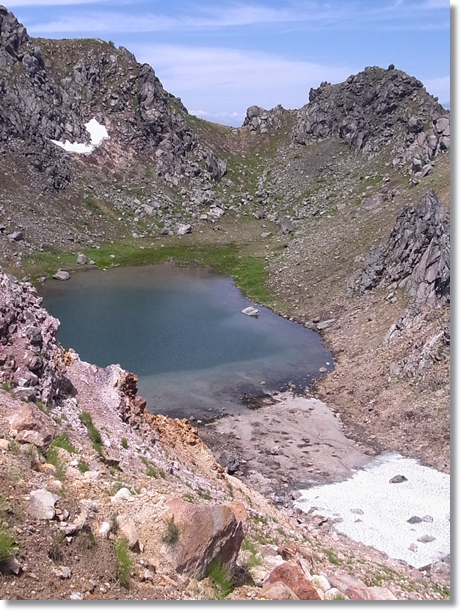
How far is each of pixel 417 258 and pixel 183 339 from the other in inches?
993

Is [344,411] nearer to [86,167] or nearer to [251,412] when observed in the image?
[251,412]

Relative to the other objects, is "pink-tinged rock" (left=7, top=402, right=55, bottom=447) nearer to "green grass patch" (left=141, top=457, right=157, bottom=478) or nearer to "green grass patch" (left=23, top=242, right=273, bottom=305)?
"green grass patch" (left=141, top=457, right=157, bottom=478)

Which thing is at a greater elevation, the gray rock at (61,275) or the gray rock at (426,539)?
the gray rock at (61,275)

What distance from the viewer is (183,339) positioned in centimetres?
5553

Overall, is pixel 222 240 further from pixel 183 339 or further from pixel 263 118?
pixel 263 118

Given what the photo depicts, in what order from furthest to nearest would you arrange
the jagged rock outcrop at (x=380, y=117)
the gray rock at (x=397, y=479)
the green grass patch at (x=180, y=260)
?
the jagged rock outcrop at (x=380, y=117) → the green grass patch at (x=180, y=260) → the gray rock at (x=397, y=479)

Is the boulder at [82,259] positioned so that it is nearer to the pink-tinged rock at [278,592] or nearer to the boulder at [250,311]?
the boulder at [250,311]

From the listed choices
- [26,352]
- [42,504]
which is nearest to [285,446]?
[26,352]

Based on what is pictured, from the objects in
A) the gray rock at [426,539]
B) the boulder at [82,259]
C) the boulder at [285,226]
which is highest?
the boulder at [285,226]

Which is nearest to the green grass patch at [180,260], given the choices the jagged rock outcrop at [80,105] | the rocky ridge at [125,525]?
the jagged rock outcrop at [80,105]

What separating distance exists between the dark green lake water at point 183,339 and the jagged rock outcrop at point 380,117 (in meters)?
44.4

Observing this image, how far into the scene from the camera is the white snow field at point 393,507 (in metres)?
25.6

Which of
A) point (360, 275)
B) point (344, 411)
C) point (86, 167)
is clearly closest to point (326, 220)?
point (360, 275)

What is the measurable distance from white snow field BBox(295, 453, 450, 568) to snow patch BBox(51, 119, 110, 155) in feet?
302
